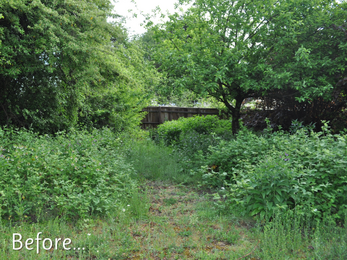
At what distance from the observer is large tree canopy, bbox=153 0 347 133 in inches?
251

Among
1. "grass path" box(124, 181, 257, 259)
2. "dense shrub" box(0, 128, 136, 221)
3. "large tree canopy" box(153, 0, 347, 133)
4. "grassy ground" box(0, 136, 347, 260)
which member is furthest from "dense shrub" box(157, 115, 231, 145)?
"grassy ground" box(0, 136, 347, 260)

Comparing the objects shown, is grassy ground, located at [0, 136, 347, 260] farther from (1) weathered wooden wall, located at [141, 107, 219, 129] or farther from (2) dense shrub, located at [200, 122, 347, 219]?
(1) weathered wooden wall, located at [141, 107, 219, 129]

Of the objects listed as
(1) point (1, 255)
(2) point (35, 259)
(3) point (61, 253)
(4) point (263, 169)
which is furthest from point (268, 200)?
(1) point (1, 255)

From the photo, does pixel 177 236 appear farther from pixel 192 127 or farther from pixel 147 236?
pixel 192 127

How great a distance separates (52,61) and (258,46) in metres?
5.18

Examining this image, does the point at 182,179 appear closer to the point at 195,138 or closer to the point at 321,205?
the point at 195,138

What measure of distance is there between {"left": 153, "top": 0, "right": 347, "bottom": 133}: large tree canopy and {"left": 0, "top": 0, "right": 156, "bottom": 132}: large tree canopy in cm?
148

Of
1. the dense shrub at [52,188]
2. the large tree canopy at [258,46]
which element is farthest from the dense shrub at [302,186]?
the large tree canopy at [258,46]

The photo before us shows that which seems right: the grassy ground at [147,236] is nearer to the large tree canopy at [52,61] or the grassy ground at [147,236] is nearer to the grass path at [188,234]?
the grass path at [188,234]

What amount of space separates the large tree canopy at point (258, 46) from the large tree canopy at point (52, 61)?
1479 millimetres

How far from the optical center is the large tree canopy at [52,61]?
272 inches

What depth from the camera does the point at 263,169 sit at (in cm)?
399

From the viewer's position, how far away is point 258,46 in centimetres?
733

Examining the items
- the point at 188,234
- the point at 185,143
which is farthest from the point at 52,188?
the point at 185,143
